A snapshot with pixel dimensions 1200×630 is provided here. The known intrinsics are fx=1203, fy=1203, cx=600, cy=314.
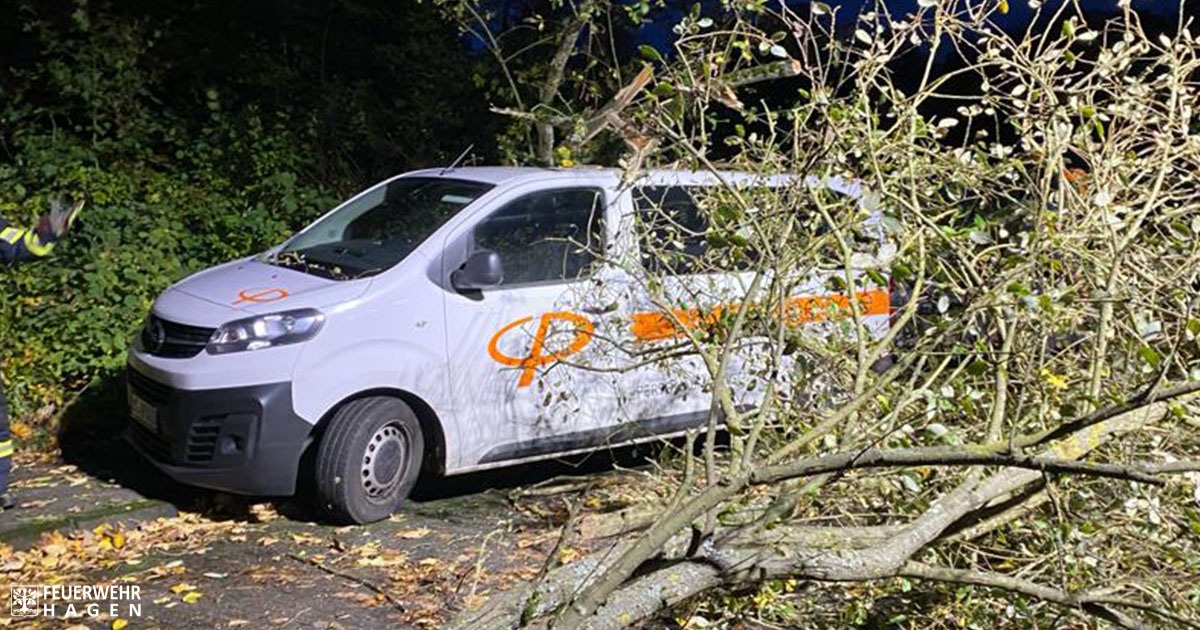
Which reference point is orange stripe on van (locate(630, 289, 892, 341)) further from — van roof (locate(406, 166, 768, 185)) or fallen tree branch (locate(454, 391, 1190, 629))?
fallen tree branch (locate(454, 391, 1190, 629))

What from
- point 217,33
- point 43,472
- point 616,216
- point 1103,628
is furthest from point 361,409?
point 217,33

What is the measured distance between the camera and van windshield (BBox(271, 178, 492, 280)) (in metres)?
6.32

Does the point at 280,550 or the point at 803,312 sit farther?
the point at 280,550

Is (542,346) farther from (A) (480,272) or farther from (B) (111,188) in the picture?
(B) (111,188)

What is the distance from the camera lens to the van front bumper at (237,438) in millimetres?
5742

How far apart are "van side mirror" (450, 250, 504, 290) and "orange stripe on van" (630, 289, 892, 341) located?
79 cm

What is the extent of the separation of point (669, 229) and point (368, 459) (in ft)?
6.22

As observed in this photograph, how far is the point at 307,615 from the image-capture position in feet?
16.1

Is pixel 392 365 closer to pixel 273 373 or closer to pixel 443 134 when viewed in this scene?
pixel 273 373

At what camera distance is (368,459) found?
19.6 feet

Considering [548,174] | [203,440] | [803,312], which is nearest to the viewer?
[803,312]

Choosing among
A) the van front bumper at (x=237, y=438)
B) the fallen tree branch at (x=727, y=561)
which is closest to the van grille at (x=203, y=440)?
the van front bumper at (x=237, y=438)

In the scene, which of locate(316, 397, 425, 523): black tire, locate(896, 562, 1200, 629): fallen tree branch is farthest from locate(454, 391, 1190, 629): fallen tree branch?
locate(316, 397, 425, 523): black tire

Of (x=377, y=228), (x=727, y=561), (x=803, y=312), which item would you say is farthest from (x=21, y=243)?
(x=727, y=561)
